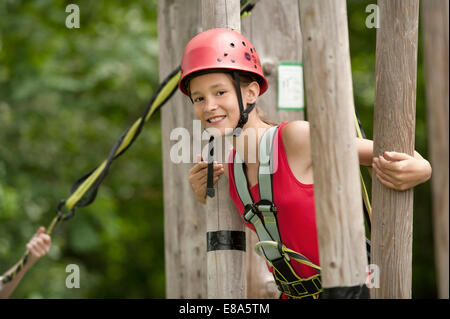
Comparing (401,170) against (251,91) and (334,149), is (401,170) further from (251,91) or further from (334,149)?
(251,91)

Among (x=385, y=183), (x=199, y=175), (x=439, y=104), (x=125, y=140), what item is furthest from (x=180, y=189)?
(x=439, y=104)

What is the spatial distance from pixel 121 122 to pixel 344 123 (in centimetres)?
706

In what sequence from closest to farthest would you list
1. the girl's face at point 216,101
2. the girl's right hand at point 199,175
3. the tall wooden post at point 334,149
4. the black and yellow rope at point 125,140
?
the tall wooden post at point 334,149, the girl's face at point 216,101, the girl's right hand at point 199,175, the black and yellow rope at point 125,140

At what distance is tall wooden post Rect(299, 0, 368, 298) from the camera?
6.01 feet

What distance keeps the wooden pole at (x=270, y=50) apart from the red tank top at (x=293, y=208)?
1.00m

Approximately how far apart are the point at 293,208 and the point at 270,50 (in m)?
1.49

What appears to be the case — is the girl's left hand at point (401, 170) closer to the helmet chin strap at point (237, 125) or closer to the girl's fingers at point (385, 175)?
the girl's fingers at point (385, 175)

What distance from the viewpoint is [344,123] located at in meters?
1.84

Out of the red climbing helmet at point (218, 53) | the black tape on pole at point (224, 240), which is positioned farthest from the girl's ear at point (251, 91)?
the black tape on pole at point (224, 240)

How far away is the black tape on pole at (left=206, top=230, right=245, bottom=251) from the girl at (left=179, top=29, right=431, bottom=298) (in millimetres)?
98

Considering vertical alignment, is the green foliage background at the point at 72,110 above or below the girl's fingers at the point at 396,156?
above

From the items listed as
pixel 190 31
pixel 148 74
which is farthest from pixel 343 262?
pixel 148 74

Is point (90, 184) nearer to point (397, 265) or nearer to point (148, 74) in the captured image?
point (397, 265)

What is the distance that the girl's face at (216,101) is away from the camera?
2.39 meters
